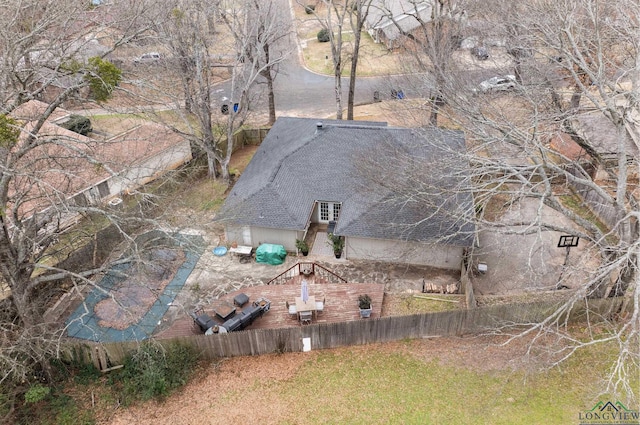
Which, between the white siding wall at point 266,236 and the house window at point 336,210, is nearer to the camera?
the white siding wall at point 266,236

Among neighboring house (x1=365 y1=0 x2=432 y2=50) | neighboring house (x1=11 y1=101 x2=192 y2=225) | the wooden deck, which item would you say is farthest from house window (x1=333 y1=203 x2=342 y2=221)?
neighboring house (x1=365 y1=0 x2=432 y2=50)

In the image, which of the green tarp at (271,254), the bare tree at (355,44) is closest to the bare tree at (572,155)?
the green tarp at (271,254)

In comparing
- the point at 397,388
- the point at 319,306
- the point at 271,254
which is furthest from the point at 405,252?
the point at 397,388

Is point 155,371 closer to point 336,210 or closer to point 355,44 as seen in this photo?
point 336,210

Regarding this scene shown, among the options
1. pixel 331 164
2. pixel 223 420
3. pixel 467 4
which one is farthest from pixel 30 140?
pixel 467 4

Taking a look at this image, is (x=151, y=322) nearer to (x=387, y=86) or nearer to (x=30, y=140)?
(x=30, y=140)

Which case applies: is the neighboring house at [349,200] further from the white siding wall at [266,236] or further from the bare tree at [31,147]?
the bare tree at [31,147]
